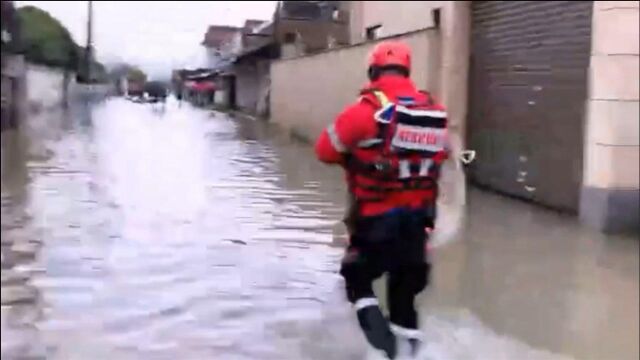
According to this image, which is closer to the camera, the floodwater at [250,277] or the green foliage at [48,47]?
the floodwater at [250,277]

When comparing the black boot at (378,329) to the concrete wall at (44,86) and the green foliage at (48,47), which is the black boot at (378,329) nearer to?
the green foliage at (48,47)

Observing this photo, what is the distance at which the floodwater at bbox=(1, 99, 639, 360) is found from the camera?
5816mm

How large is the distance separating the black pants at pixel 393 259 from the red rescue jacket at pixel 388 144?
0.07 m

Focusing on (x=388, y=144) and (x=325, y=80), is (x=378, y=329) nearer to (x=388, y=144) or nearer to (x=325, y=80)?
(x=388, y=144)

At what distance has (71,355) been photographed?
5430mm

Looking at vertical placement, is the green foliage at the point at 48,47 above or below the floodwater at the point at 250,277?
above

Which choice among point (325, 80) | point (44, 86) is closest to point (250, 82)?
point (325, 80)

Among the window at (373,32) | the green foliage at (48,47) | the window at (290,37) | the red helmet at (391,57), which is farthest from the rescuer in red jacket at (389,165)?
the window at (290,37)

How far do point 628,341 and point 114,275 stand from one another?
373 centimetres

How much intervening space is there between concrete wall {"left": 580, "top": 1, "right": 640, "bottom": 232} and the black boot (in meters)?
5.85

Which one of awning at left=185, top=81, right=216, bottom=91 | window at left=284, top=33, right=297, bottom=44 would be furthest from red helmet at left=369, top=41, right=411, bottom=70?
awning at left=185, top=81, right=216, bottom=91

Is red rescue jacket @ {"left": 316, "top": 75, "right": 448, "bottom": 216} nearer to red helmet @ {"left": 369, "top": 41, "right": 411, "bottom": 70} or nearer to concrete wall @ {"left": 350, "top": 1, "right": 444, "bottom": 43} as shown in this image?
red helmet @ {"left": 369, "top": 41, "right": 411, "bottom": 70}

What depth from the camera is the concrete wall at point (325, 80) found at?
15.6m

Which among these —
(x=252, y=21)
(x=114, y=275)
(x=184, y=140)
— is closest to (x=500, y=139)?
(x=114, y=275)
